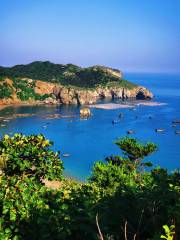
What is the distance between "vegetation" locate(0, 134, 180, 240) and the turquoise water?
59.2 meters

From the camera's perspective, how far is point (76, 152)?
4038 inches

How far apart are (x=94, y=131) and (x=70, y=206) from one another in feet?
→ 376

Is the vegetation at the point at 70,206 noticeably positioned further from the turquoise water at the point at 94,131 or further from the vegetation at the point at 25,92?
the vegetation at the point at 25,92

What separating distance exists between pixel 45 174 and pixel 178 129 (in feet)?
382

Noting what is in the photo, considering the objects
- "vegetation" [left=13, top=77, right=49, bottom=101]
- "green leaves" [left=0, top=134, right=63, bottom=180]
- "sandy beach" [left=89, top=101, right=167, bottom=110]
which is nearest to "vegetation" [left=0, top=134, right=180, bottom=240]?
"green leaves" [left=0, top=134, right=63, bottom=180]

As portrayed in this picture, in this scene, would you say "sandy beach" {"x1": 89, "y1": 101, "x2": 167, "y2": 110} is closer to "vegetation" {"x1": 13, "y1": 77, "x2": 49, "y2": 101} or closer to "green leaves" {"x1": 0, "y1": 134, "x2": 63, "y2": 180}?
"vegetation" {"x1": 13, "y1": 77, "x2": 49, "y2": 101}

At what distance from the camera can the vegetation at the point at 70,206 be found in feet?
36.3

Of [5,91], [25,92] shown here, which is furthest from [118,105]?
[5,91]

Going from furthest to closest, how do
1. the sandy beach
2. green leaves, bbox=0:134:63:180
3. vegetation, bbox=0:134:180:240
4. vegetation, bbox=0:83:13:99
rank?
the sandy beach → vegetation, bbox=0:83:13:99 → green leaves, bbox=0:134:63:180 → vegetation, bbox=0:134:180:240

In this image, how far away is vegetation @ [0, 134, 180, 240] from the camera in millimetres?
11055

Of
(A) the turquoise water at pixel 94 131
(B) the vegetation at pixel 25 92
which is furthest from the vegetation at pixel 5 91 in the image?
(A) the turquoise water at pixel 94 131

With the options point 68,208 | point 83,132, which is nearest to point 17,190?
point 68,208

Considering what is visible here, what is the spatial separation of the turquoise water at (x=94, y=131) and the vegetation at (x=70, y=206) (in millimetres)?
59240

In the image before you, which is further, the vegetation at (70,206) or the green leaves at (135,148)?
the green leaves at (135,148)
